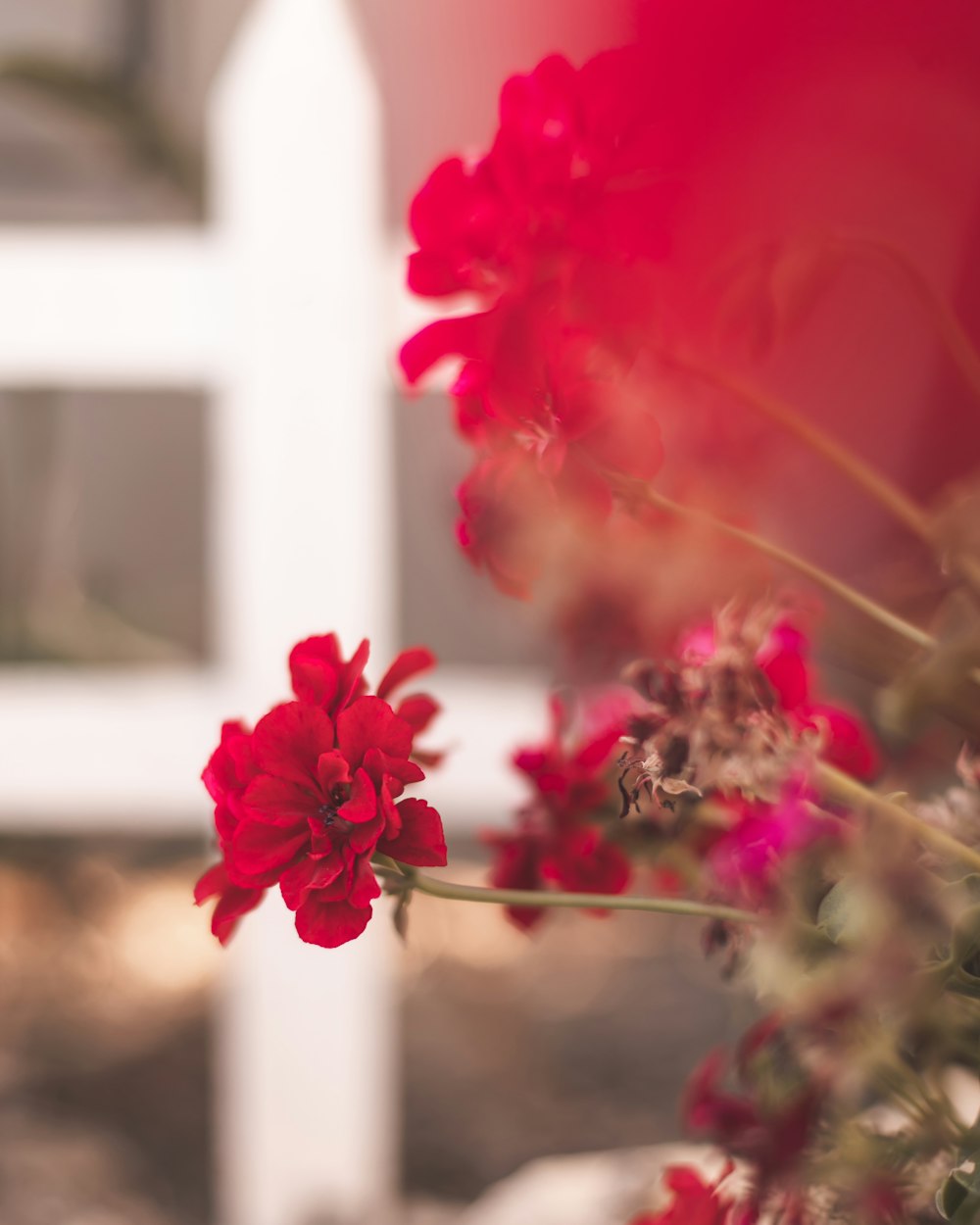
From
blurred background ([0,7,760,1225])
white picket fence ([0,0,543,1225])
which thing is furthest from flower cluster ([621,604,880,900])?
white picket fence ([0,0,543,1225])

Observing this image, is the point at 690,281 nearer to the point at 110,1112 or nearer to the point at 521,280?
the point at 521,280

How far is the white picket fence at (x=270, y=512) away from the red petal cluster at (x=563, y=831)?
60cm

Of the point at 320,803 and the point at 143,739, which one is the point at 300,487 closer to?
the point at 143,739

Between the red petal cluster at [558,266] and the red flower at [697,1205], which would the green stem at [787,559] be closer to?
the red petal cluster at [558,266]

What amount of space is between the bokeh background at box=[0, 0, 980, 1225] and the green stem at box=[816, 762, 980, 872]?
11cm

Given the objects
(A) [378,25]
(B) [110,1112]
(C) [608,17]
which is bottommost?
(B) [110,1112]

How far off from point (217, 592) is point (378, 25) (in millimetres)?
532

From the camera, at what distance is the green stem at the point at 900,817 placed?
23 cm

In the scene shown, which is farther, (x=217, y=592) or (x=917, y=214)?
(x=217, y=592)

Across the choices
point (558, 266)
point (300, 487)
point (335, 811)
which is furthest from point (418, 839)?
point (300, 487)

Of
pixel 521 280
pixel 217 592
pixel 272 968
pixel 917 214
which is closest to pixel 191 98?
pixel 217 592

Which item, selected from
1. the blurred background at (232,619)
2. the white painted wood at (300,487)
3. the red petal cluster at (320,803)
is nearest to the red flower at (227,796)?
the red petal cluster at (320,803)

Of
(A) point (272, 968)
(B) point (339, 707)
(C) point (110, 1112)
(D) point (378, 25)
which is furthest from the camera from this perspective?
(C) point (110, 1112)

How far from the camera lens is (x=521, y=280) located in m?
0.25
